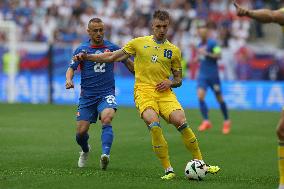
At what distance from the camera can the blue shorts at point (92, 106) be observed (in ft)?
40.1

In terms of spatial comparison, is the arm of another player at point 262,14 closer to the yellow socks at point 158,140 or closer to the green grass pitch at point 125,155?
the green grass pitch at point 125,155

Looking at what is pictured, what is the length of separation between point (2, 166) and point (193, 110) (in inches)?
589

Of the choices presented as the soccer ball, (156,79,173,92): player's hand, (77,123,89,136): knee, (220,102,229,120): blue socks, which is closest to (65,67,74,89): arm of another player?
(77,123,89,136): knee

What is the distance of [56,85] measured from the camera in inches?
1184

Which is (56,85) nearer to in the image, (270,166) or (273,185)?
(270,166)

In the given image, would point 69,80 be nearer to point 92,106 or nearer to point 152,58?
point 92,106

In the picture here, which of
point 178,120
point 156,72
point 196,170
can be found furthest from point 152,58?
point 196,170

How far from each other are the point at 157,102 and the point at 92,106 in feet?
5.33

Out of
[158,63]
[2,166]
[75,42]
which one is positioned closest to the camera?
[158,63]

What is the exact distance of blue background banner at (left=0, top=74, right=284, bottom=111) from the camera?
27.9 m

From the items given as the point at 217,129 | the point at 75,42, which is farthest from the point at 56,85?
the point at 217,129

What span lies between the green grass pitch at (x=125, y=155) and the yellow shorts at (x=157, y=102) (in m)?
0.98

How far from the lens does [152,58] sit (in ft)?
36.6

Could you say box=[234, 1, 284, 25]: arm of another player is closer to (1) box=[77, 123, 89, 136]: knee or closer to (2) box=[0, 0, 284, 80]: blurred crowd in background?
(1) box=[77, 123, 89, 136]: knee
